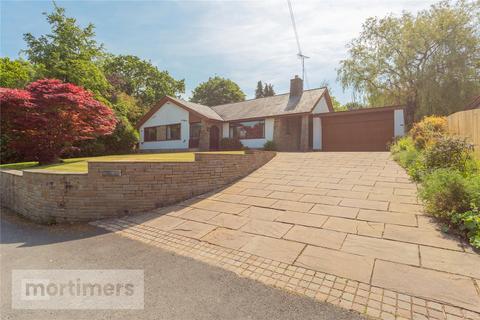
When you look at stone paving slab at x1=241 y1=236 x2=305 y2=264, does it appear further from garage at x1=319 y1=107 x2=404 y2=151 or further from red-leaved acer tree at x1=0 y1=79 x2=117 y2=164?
garage at x1=319 y1=107 x2=404 y2=151

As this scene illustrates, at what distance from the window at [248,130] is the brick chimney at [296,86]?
3.72m

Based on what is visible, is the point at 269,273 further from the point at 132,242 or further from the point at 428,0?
the point at 428,0

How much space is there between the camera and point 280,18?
7.85 meters

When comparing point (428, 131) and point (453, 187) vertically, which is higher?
point (428, 131)

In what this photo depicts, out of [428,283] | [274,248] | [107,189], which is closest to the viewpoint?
[428,283]

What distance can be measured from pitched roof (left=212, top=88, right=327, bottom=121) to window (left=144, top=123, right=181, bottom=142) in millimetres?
4142

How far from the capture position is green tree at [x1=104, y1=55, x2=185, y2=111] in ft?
106

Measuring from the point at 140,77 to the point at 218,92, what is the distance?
13705mm

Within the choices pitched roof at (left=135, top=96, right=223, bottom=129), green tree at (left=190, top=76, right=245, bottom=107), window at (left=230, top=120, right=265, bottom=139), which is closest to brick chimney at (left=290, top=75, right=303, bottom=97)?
window at (left=230, top=120, right=265, bottom=139)

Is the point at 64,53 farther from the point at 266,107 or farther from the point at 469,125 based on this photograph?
the point at 469,125

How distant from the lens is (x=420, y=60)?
58.2ft

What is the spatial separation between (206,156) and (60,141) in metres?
7.67

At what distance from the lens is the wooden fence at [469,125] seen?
20.7 ft

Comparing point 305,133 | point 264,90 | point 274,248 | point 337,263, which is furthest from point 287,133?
point 264,90
